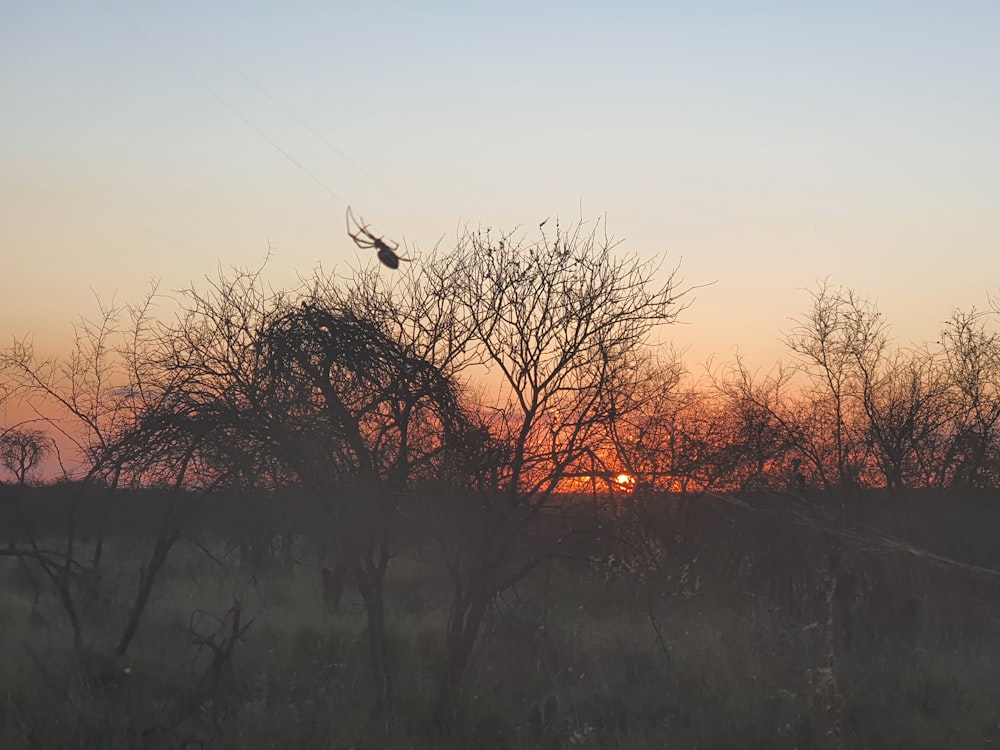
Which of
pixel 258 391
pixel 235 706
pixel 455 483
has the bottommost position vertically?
pixel 235 706

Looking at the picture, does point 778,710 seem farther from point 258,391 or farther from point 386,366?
point 258,391

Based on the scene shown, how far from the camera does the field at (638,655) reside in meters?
10.2


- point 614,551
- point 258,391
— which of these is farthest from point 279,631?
point 258,391

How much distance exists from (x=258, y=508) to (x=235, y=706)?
2794 millimetres

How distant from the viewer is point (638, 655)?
549 inches

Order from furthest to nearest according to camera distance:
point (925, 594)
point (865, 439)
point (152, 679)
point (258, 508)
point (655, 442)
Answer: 1. point (865, 439)
2. point (925, 594)
3. point (655, 442)
4. point (258, 508)
5. point (152, 679)

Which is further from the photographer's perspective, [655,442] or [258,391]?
[655,442]

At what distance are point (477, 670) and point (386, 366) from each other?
4242mm

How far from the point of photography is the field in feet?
33.4

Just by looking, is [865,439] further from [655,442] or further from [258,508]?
[258,508]

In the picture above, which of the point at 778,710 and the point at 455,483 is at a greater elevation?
the point at 455,483

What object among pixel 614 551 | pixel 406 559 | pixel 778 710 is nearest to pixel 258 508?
pixel 614 551

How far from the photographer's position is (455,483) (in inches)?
418

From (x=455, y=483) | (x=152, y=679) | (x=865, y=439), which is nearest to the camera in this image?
(x=455, y=483)
